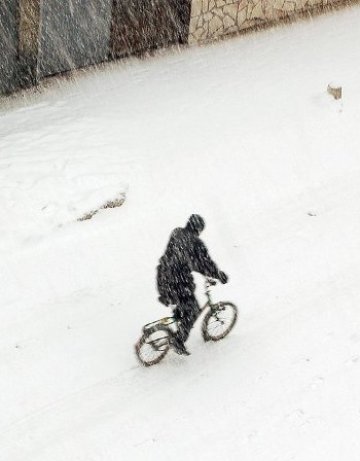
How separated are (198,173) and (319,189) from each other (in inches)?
82.8

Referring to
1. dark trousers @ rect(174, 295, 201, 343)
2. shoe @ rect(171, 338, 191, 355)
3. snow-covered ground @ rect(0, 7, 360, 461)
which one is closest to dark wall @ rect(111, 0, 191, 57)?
snow-covered ground @ rect(0, 7, 360, 461)

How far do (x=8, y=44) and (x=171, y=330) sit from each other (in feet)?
27.5

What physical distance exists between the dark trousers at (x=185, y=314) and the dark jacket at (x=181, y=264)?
0.10 meters

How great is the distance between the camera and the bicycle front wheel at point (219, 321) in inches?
320

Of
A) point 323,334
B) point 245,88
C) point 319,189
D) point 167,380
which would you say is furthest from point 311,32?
point 167,380

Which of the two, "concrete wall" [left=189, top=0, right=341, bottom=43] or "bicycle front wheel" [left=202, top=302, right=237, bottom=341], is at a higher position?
"concrete wall" [left=189, top=0, right=341, bottom=43]

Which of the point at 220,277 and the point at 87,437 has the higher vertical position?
the point at 220,277

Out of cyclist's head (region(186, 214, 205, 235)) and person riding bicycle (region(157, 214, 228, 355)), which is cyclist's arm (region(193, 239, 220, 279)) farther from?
cyclist's head (region(186, 214, 205, 235))

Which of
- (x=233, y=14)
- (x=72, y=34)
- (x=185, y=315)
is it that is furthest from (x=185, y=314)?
(x=233, y=14)

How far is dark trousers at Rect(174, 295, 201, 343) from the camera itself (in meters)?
7.61

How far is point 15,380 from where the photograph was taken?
7859 millimetres

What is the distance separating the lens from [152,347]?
7.95 meters

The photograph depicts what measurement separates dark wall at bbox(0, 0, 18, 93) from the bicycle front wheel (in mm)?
8088

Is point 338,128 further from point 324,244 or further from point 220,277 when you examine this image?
point 220,277
